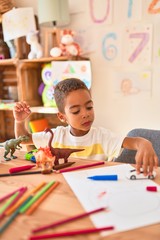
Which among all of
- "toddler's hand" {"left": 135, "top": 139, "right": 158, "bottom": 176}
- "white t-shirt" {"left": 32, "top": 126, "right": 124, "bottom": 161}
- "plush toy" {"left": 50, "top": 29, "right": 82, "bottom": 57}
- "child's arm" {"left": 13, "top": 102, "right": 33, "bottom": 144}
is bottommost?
"white t-shirt" {"left": 32, "top": 126, "right": 124, "bottom": 161}

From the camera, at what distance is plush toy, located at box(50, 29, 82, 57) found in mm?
1769

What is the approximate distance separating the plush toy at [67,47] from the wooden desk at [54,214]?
1.26 m

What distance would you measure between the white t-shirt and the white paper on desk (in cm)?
28

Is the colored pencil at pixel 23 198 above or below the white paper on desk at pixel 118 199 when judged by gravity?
above

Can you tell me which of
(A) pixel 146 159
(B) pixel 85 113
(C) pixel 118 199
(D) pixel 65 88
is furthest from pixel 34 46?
(C) pixel 118 199

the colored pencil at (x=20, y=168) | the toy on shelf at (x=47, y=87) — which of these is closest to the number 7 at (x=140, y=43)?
the toy on shelf at (x=47, y=87)

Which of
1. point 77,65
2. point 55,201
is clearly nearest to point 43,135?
point 55,201

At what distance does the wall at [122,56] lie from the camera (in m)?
1.71

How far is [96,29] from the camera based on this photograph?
1.84 meters

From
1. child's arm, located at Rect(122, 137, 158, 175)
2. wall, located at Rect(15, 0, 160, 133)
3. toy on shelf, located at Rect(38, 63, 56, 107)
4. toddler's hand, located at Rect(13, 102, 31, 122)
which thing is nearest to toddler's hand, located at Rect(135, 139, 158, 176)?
child's arm, located at Rect(122, 137, 158, 175)

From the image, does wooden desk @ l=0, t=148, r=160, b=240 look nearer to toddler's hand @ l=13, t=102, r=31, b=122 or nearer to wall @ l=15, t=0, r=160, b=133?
toddler's hand @ l=13, t=102, r=31, b=122

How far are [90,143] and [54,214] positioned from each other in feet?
1.79

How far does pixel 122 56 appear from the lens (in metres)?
1.80

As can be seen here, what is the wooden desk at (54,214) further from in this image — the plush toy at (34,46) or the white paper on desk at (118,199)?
the plush toy at (34,46)
